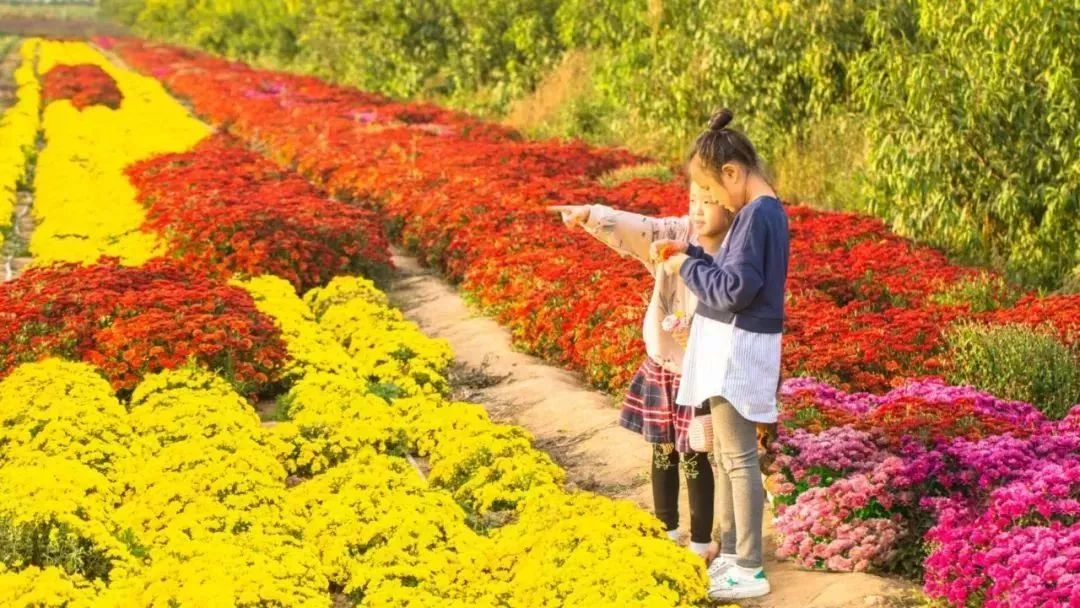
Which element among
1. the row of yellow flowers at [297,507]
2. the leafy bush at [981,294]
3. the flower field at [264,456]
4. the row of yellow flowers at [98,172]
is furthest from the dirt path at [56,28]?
the row of yellow flowers at [297,507]

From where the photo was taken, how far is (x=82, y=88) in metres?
36.8

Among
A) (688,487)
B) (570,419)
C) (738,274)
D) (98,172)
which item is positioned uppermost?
(738,274)

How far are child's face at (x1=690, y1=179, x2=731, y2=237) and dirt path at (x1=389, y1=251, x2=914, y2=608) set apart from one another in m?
1.55

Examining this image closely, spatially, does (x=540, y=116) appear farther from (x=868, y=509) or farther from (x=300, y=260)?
(x=868, y=509)

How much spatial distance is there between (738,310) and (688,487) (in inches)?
43.8

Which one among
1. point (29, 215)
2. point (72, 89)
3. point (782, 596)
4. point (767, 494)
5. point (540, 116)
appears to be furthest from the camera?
point (72, 89)

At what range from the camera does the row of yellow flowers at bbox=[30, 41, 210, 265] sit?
1507 cm

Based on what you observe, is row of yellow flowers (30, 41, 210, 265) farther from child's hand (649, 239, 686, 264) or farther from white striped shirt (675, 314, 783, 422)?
white striped shirt (675, 314, 783, 422)

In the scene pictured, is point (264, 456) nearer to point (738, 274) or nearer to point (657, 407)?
point (657, 407)

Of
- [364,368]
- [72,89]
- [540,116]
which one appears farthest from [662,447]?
[72,89]

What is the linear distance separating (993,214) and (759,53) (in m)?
5.62

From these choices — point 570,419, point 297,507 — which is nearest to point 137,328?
point 570,419

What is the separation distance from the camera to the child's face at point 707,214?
565 cm

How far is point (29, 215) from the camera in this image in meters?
19.1
